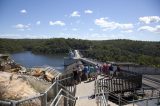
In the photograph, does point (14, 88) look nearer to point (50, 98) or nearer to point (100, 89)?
point (50, 98)

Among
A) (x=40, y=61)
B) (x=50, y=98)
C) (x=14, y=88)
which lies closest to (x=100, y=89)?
(x=50, y=98)

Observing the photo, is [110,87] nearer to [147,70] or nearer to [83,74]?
[83,74]

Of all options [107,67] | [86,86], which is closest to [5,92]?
[86,86]

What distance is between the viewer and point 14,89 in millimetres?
8344

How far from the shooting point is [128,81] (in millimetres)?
17078

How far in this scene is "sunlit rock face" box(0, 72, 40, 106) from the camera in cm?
807

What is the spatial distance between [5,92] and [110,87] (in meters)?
8.82

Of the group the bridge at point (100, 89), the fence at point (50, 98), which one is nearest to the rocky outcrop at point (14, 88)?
the fence at point (50, 98)

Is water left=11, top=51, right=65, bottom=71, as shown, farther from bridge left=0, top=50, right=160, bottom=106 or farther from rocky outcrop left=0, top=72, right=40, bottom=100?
rocky outcrop left=0, top=72, right=40, bottom=100

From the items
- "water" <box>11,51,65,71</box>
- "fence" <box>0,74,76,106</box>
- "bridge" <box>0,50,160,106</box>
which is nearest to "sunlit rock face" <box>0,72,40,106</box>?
"fence" <box>0,74,76,106</box>

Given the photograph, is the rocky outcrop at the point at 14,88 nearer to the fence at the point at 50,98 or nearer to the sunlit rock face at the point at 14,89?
the sunlit rock face at the point at 14,89

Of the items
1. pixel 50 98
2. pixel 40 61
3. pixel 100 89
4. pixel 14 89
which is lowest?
pixel 40 61

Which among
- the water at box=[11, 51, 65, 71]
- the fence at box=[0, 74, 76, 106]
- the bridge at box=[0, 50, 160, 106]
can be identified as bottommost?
the water at box=[11, 51, 65, 71]

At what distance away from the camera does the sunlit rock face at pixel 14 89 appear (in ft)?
26.5
